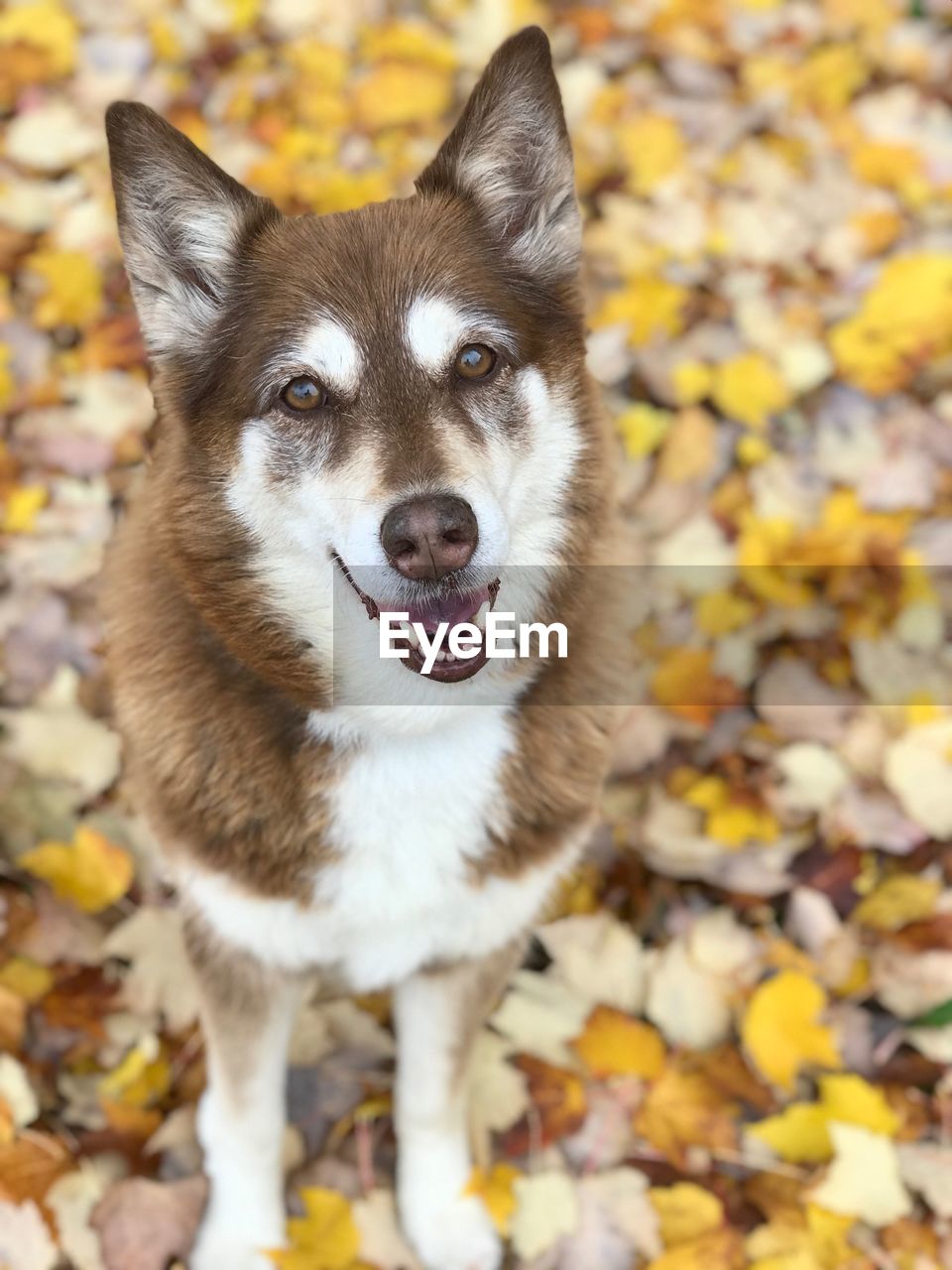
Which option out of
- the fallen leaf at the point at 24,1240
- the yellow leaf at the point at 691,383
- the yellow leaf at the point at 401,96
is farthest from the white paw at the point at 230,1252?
the yellow leaf at the point at 401,96

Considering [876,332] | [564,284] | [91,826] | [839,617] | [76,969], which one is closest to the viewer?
[564,284]

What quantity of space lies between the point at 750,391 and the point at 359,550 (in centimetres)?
193

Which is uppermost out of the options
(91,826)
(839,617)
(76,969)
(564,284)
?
(564,284)

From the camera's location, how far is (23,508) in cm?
303

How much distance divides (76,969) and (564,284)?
1.64 metres

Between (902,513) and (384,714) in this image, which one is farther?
(902,513)

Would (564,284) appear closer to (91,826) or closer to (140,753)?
(140,753)

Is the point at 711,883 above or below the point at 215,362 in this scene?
below

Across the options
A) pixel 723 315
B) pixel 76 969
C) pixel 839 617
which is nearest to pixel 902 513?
pixel 839 617

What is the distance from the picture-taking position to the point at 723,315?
137 inches

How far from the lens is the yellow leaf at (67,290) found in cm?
336

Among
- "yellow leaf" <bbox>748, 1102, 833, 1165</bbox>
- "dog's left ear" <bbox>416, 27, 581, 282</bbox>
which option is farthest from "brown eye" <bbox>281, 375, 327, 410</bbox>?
"yellow leaf" <bbox>748, 1102, 833, 1165</bbox>

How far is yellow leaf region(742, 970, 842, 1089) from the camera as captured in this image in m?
2.36

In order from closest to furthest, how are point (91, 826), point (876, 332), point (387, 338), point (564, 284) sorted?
point (387, 338) < point (564, 284) < point (91, 826) < point (876, 332)
